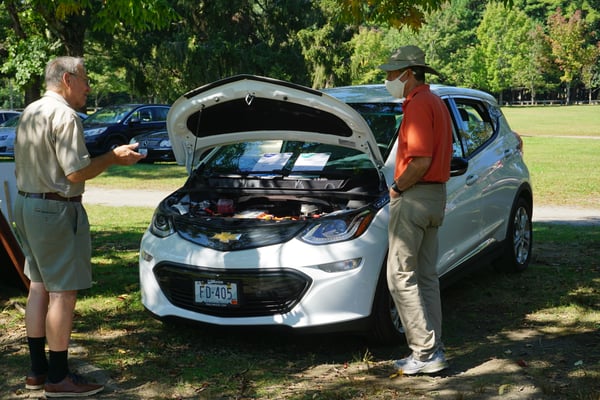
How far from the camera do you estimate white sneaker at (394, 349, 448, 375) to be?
14.7ft

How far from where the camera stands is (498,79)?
276 feet

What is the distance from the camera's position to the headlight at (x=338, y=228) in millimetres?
4742

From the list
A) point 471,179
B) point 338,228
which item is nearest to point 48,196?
point 338,228

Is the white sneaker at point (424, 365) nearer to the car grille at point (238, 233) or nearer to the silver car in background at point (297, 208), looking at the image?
the silver car in background at point (297, 208)

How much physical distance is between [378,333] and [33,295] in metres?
2.15

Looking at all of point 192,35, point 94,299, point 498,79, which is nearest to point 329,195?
point 94,299

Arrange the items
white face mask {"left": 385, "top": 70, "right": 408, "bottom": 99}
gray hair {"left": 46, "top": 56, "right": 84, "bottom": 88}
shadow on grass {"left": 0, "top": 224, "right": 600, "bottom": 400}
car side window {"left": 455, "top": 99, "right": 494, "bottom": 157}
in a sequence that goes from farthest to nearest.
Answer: car side window {"left": 455, "top": 99, "right": 494, "bottom": 157}
white face mask {"left": 385, "top": 70, "right": 408, "bottom": 99}
shadow on grass {"left": 0, "top": 224, "right": 600, "bottom": 400}
gray hair {"left": 46, "top": 56, "right": 84, "bottom": 88}

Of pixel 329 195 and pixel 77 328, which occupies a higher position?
pixel 329 195

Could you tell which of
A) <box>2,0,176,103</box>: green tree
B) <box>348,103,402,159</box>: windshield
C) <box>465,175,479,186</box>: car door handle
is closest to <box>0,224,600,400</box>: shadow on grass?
<box>465,175,479,186</box>: car door handle

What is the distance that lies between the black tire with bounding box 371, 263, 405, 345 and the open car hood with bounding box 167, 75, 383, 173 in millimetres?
897

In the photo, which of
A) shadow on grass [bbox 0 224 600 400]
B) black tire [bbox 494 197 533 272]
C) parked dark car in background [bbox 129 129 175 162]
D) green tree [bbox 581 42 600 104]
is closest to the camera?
shadow on grass [bbox 0 224 600 400]

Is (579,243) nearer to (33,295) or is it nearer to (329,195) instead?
(329,195)

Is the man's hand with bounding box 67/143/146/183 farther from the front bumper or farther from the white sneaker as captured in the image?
the white sneaker

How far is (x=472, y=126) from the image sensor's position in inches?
257
